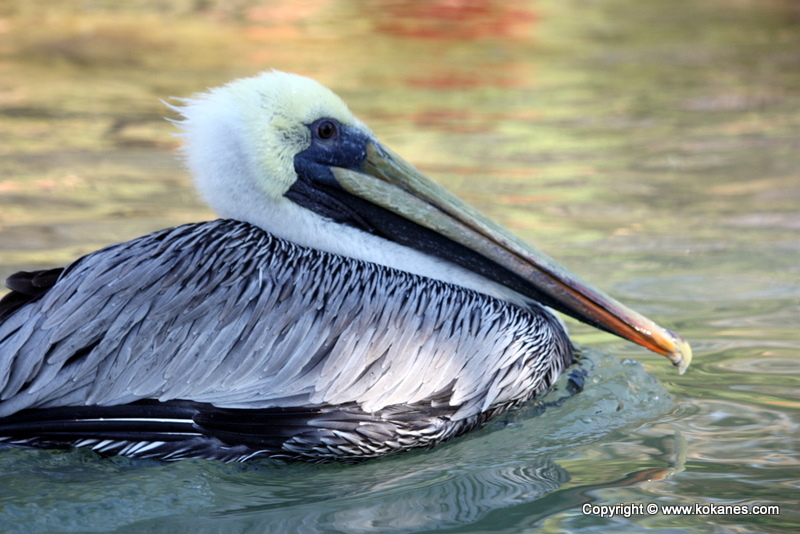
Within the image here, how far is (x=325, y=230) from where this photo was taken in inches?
145

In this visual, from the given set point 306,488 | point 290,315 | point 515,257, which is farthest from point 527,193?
point 306,488

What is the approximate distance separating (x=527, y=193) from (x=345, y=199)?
348 centimetres

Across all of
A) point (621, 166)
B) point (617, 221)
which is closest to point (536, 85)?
point (621, 166)

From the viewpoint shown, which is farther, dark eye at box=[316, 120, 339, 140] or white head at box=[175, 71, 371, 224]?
dark eye at box=[316, 120, 339, 140]

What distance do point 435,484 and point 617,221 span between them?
11.7ft

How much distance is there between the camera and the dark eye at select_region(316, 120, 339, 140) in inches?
147

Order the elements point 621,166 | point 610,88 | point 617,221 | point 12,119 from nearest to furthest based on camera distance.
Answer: point 617,221
point 621,166
point 12,119
point 610,88

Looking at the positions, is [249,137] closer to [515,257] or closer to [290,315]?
Answer: [290,315]

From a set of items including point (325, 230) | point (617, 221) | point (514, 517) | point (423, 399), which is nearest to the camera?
point (514, 517)

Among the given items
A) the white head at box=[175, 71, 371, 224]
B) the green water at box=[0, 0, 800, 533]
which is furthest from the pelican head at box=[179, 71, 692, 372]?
the green water at box=[0, 0, 800, 533]

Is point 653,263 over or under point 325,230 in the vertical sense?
under

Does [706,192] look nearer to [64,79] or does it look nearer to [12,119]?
[12,119]

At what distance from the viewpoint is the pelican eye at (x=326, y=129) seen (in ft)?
12.2

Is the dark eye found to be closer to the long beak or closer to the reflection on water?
the long beak
